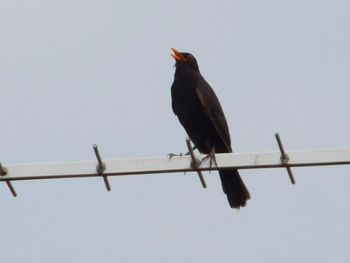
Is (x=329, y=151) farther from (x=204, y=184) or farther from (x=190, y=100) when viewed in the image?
(x=190, y=100)

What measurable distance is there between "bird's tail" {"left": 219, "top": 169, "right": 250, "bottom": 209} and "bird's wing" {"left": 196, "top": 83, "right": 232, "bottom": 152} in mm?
219

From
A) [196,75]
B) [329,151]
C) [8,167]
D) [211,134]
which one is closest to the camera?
[329,151]

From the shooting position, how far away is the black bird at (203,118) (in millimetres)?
6176

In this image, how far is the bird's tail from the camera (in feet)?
20.0

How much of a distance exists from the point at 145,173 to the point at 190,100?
3.67m

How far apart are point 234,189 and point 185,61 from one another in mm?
1997

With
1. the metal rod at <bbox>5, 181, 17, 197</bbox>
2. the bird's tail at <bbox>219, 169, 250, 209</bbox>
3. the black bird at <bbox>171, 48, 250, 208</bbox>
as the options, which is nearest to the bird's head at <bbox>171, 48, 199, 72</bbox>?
the black bird at <bbox>171, 48, 250, 208</bbox>

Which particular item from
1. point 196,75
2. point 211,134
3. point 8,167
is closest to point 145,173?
point 8,167

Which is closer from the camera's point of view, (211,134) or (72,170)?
(72,170)

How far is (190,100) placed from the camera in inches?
279

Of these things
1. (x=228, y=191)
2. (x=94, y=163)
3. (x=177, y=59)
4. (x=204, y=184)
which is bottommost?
(x=228, y=191)

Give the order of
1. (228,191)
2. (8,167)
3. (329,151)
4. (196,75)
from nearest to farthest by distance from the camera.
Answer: (329,151)
(8,167)
(228,191)
(196,75)

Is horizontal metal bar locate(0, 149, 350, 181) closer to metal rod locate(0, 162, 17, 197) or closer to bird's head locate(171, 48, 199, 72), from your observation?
metal rod locate(0, 162, 17, 197)

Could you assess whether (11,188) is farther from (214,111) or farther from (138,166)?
(214,111)
